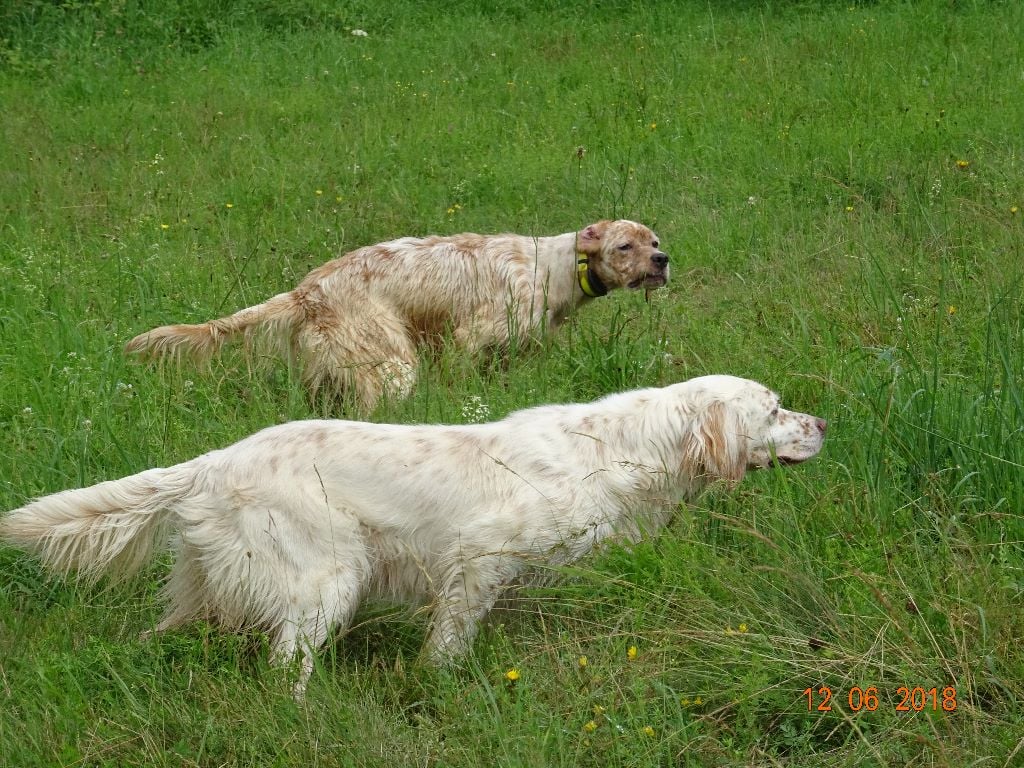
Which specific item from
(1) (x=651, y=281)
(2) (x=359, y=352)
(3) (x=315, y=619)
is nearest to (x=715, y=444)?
(3) (x=315, y=619)

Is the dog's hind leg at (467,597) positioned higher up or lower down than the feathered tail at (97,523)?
lower down

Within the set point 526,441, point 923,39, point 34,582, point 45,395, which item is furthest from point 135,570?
point 923,39

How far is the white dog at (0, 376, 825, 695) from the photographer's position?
378 centimetres

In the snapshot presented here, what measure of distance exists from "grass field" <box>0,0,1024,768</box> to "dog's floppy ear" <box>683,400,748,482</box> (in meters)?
0.11

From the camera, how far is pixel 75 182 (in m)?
9.05

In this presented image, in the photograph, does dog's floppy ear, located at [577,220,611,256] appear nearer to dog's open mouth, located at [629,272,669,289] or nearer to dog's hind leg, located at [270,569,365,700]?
dog's open mouth, located at [629,272,669,289]

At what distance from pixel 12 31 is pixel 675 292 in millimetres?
8572

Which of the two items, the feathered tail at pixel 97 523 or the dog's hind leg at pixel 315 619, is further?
the feathered tail at pixel 97 523

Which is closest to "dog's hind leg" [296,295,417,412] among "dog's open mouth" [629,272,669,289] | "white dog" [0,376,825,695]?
"dog's open mouth" [629,272,669,289]

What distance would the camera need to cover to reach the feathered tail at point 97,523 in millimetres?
3850
